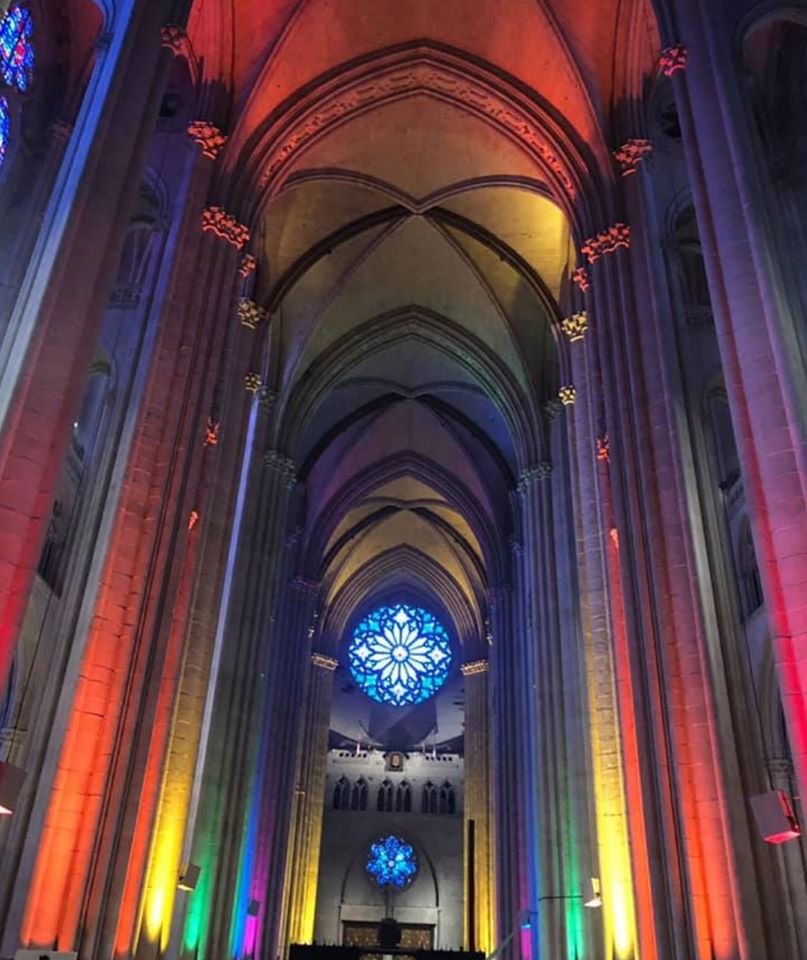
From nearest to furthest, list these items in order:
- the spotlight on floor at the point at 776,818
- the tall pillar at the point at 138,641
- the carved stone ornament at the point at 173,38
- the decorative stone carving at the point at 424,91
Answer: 1. the spotlight on floor at the point at 776,818
2. the tall pillar at the point at 138,641
3. the carved stone ornament at the point at 173,38
4. the decorative stone carving at the point at 424,91

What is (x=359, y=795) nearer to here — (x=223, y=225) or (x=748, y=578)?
(x=748, y=578)

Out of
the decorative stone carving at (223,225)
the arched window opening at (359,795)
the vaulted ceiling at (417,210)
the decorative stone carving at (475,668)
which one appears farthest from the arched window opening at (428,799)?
the decorative stone carving at (223,225)

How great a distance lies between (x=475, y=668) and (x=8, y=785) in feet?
81.7

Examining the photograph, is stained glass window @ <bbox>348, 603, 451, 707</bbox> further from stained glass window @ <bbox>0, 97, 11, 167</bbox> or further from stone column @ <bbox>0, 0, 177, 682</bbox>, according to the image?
stone column @ <bbox>0, 0, 177, 682</bbox>

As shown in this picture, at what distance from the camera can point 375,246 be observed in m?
20.3

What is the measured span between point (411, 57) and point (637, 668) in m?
11.6

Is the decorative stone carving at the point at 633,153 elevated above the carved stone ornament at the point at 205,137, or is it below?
above

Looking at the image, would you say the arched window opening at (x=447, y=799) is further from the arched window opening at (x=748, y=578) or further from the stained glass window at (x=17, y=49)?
the stained glass window at (x=17, y=49)

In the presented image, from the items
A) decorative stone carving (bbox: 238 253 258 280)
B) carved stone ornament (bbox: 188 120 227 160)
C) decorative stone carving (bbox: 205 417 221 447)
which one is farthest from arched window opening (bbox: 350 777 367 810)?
carved stone ornament (bbox: 188 120 227 160)

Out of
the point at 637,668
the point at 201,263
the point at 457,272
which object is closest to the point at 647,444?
the point at 637,668

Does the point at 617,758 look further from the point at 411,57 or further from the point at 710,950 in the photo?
the point at 411,57

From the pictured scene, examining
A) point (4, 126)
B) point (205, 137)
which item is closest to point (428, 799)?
point (205, 137)

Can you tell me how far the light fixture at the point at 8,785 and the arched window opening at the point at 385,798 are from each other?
28.6m

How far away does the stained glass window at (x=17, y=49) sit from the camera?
470 inches
